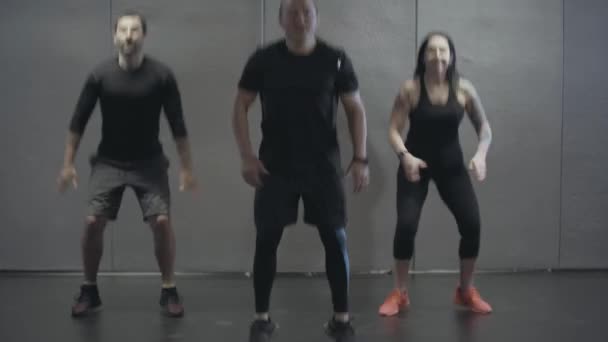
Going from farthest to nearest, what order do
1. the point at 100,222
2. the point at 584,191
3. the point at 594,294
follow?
the point at 584,191 < the point at 594,294 < the point at 100,222

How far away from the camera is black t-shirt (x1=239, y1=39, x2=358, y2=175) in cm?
281

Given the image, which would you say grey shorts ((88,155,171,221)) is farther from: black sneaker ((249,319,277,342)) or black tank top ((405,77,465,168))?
black tank top ((405,77,465,168))

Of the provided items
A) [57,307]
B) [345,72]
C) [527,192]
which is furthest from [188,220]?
[527,192]

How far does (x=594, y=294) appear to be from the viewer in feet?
13.0

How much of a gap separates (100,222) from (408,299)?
1.67m

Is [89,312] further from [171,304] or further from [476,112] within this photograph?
[476,112]

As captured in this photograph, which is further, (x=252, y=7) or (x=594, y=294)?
(x=252, y=7)

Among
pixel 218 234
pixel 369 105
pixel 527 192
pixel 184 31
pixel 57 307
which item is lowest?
pixel 57 307

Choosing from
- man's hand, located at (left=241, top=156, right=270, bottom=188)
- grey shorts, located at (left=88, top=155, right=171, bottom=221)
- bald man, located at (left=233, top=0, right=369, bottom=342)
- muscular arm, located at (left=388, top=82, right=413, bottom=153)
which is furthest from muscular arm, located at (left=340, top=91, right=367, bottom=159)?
grey shorts, located at (left=88, top=155, right=171, bottom=221)

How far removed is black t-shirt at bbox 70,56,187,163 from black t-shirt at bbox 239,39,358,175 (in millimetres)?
641

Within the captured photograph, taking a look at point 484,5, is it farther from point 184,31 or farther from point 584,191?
point 184,31

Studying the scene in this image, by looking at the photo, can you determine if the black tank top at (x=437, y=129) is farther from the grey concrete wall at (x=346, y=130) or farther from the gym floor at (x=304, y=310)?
the grey concrete wall at (x=346, y=130)

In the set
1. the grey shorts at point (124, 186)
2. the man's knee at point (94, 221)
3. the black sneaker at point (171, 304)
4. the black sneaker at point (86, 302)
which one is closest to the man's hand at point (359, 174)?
the grey shorts at point (124, 186)

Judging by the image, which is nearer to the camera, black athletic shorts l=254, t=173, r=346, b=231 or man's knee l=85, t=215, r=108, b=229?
black athletic shorts l=254, t=173, r=346, b=231
